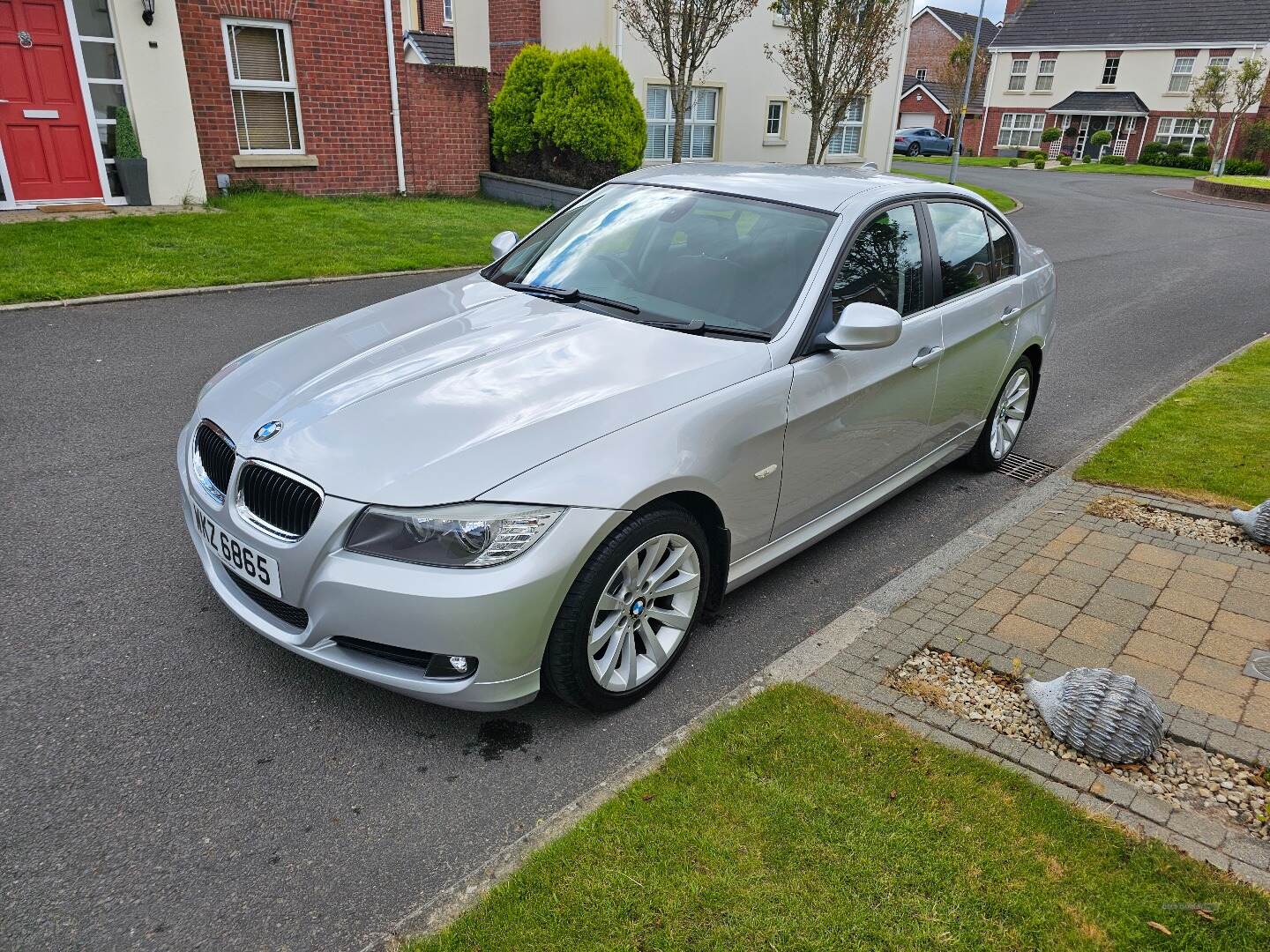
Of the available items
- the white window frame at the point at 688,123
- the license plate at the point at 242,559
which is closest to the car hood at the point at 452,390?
the license plate at the point at 242,559

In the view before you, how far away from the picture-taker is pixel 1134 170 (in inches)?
1729

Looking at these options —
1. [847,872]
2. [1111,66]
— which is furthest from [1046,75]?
[847,872]

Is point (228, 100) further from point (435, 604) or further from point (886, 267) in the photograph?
point (435, 604)

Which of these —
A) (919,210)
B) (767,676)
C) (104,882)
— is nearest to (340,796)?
(104,882)

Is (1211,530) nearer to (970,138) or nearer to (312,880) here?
(312,880)

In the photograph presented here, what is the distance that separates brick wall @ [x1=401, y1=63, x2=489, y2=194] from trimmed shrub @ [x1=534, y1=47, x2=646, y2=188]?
134 centimetres

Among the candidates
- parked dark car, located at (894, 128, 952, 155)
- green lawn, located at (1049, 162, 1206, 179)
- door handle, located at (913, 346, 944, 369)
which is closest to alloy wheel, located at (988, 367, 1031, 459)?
door handle, located at (913, 346, 944, 369)

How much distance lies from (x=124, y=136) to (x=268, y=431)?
11.4m

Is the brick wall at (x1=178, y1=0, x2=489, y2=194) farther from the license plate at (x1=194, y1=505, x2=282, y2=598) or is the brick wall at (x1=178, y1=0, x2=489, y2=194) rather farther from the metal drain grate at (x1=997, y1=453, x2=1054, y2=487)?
the metal drain grate at (x1=997, y1=453, x2=1054, y2=487)

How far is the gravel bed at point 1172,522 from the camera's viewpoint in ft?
15.6

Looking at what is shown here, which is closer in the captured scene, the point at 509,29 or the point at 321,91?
the point at 321,91

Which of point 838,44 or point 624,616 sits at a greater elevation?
point 838,44

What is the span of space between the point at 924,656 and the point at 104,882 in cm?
291

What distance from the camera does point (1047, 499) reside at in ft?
17.4
